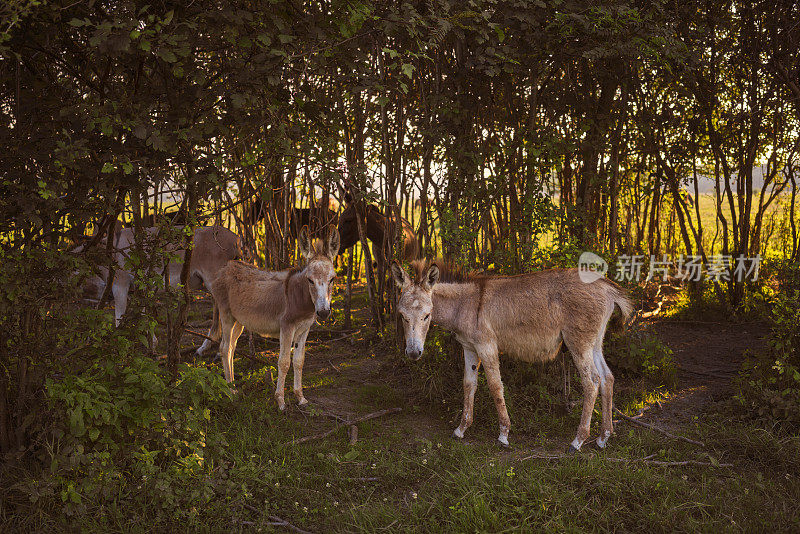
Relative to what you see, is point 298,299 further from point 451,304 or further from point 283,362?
point 451,304

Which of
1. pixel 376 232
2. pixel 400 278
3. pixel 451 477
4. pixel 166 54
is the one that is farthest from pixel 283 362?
pixel 166 54

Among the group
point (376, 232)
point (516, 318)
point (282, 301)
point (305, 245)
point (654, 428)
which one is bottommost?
point (654, 428)

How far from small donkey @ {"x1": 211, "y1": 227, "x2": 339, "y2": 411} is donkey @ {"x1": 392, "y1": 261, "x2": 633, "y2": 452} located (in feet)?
2.95

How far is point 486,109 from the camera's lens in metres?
6.95

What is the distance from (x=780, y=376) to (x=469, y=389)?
2869 mm

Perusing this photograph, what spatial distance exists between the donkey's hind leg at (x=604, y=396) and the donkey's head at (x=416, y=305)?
1.57 meters

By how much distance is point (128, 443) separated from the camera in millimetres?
3973

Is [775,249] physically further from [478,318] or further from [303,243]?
[303,243]

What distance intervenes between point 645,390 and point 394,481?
3.12 meters

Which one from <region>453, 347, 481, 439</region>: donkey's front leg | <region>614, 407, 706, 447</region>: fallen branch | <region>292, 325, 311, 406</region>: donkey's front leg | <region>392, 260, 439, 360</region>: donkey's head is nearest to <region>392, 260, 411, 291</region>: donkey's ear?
<region>392, 260, 439, 360</region>: donkey's head

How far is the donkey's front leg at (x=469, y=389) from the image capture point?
5243 millimetres

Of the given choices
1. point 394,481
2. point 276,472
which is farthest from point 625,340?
point 276,472

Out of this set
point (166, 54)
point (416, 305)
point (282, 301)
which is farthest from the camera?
point (282, 301)

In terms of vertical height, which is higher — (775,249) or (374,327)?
(775,249)
